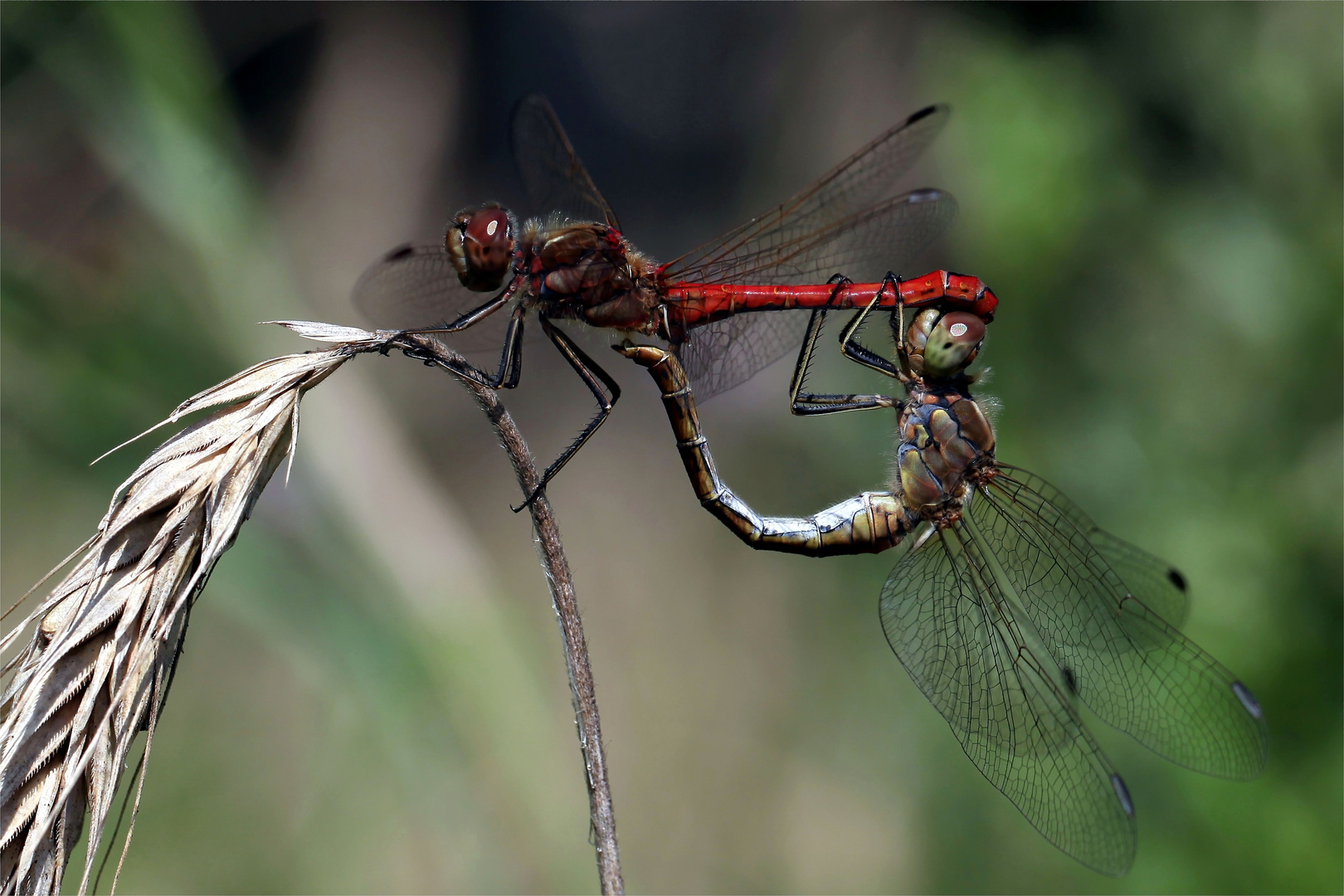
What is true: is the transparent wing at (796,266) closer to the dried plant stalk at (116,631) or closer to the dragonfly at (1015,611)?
the dragonfly at (1015,611)

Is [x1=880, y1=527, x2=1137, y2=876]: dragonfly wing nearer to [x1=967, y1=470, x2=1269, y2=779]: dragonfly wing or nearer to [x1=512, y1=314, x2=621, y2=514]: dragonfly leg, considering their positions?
Answer: [x1=967, y1=470, x2=1269, y2=779]: dragonfly wing

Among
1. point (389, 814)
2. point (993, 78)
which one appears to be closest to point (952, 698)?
point (389, 814)

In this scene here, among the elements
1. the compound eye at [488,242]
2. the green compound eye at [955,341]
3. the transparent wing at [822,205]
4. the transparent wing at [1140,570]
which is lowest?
the transparent wing at [1140,570]

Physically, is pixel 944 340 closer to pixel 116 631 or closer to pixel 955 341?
pixel 955 341

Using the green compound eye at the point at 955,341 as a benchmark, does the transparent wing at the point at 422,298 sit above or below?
above

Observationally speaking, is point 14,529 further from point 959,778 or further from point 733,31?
point 733,31

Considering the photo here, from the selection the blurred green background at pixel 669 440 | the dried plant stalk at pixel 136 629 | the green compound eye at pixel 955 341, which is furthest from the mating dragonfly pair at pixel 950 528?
the dried plant stalk at pixel 136 629
